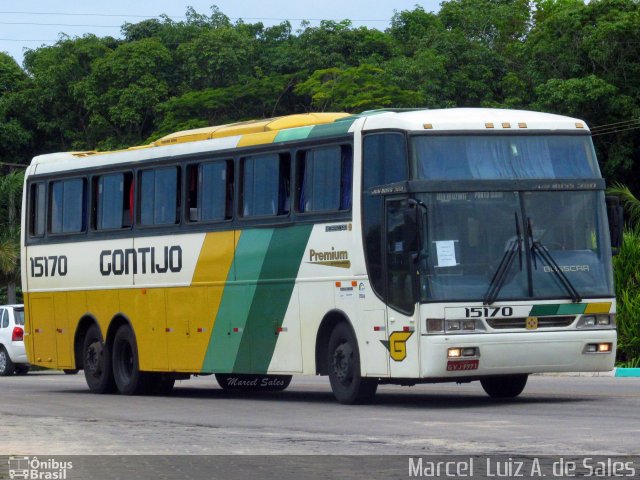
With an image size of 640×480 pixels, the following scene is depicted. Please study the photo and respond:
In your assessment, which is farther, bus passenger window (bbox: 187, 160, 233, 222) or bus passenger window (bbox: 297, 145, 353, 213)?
bus passenger window (bbox: 187, 160, 233, 222)

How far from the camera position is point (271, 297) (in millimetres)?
19094

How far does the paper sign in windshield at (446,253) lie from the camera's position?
16.3 m

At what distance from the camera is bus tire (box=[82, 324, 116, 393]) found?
22938 mm

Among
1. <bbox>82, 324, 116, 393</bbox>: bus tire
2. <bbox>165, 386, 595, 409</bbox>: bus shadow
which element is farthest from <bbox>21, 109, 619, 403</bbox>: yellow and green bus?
<bbox>82, 324, 116, 393</bbox>: bus tire

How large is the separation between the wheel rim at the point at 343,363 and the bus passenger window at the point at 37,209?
852cm

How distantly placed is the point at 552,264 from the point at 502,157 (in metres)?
1.39

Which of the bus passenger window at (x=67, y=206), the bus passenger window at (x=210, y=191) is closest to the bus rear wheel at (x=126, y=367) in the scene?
the bus passenger window at (x=67, y=206)

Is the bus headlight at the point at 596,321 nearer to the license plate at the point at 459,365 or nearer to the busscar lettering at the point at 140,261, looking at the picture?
the license plate at the point at 459,365

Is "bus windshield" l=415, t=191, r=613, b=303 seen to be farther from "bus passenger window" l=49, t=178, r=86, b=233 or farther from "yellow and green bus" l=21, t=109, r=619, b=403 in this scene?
"bus passenger window" l=49, t=178, r=86, b=233

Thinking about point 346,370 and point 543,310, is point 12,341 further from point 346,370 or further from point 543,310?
point 543,310

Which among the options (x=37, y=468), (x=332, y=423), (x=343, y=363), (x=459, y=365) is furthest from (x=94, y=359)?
(x=37, y=468)

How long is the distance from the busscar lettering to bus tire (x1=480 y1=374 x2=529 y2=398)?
16.3 feet

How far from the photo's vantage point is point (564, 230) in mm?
16938

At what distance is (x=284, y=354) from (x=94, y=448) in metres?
6.37
